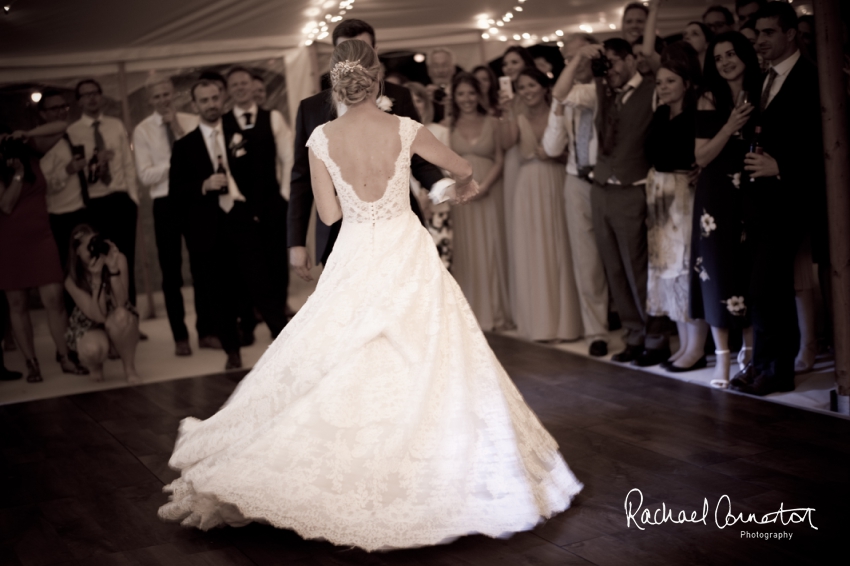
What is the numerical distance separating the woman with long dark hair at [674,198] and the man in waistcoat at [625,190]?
9cm

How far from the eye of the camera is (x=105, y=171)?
21.9ft

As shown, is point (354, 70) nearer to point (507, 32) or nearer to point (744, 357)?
point (744, 357)

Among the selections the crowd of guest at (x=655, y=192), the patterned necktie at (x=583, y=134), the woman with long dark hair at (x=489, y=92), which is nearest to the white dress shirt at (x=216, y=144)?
the crowd of guest at (x=655, y=192)

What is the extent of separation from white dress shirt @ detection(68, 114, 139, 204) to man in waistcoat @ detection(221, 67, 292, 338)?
134 centimetres

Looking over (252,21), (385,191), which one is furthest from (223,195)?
(385,191)

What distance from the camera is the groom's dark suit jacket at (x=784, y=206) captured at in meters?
3.97

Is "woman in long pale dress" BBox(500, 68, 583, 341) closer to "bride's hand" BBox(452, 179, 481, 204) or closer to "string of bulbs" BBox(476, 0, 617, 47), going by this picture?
"string of bulbs" BBox(476, 0, 617, 47)

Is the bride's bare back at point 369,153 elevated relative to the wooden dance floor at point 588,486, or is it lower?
elevated

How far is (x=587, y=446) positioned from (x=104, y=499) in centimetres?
194

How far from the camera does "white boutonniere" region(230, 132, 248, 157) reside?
5.86 meters

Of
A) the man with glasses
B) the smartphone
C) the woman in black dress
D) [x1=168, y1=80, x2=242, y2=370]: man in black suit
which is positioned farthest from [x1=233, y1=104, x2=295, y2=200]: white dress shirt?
the woman in black dress

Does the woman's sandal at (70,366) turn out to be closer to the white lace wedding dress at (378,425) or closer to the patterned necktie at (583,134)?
the white lace wedding dress at (378,425)

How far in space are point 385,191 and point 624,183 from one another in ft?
7.46

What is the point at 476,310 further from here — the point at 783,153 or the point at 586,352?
the point at 783,153
